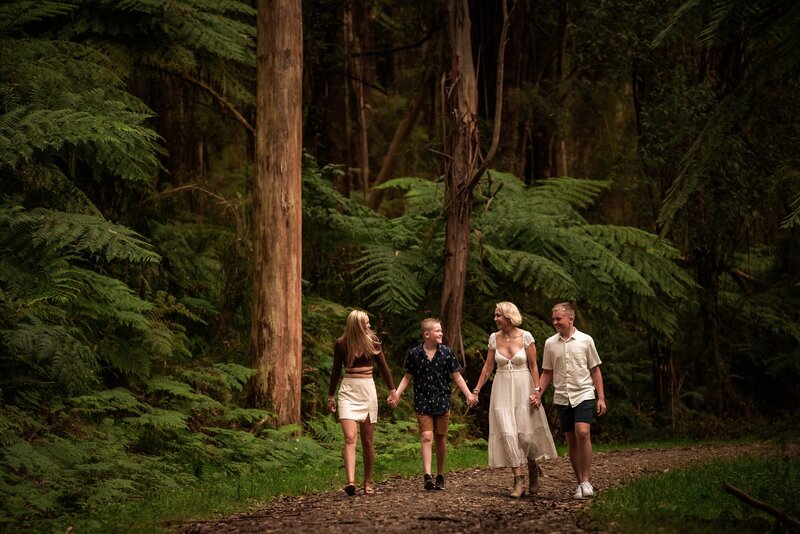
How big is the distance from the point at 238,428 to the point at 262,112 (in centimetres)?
447

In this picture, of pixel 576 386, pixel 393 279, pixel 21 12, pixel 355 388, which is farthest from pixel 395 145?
pixel 576 386

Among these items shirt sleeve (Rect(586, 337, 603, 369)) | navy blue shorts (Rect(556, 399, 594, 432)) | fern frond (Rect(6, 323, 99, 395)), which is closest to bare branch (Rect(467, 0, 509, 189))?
shirt sleeve (Rect(586, 337, 603, 369))

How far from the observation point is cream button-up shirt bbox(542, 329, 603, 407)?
27.8 feet

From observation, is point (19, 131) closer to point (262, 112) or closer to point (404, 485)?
point (262, 112)

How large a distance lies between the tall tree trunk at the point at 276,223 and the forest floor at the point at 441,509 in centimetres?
289

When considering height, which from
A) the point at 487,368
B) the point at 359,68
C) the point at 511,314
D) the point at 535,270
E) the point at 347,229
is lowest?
the point at 487,368

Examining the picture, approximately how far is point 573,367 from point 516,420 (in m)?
0.80

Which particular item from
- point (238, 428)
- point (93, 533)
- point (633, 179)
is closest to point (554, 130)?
point (633, 179)

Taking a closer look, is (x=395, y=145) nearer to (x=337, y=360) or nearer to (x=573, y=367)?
(x=337, y=360)

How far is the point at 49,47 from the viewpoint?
11516 millimetres

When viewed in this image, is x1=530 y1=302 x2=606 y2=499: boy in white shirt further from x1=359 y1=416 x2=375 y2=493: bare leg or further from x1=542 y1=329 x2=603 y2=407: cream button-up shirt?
x1=359 y1=416 x2=375 y2=493: bare leg

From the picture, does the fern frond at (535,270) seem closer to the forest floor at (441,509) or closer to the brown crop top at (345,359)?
the forest floor at (441,509)

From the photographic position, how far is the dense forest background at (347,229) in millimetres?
8852

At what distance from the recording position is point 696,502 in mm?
7785
